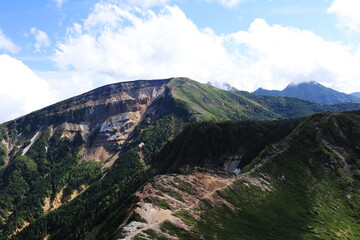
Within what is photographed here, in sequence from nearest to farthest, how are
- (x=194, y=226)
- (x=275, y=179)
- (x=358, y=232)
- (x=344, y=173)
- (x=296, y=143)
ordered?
(x=194, y=226) < (x=358, y=232) < (x=275, y=179) < (x=344, y=173) < (x=296, y=143)

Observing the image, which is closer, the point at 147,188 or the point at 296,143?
the point at 147,188

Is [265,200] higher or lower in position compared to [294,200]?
higher

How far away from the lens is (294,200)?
146750mm

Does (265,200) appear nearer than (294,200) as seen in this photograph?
Yes

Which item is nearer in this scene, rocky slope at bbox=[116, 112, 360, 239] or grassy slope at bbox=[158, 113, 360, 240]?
rocky slope at bbox=[116, 112, 360, 239]

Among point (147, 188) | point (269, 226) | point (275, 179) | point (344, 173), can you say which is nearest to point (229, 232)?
point (269, 226)

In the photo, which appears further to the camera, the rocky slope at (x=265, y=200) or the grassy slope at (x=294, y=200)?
the grassy slope at (x=294, y=200)

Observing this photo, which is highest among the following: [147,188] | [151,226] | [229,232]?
[147,188]

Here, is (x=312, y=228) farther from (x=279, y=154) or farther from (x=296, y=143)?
(x=296, y=143)

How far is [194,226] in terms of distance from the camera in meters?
98.4

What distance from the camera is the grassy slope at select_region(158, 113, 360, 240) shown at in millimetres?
108838

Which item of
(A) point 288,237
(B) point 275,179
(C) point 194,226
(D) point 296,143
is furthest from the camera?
(D) point 296,143

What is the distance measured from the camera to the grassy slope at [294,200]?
108838 mm

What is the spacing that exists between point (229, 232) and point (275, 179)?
69394mm
